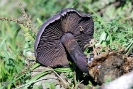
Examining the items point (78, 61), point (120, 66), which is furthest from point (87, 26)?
point (120, 66)

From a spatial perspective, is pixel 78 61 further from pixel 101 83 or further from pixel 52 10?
pixel 52 10

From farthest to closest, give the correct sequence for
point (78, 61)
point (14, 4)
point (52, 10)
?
point (14, 4), point (52, 10), point (78, 61)

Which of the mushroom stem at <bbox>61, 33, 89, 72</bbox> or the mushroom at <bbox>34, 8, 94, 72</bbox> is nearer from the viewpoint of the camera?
the mushroom stem at <bbox>61, 33, 89, 72</bbox>

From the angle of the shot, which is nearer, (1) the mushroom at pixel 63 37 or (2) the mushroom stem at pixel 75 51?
(2) the mushroom stem at pixel 75 51

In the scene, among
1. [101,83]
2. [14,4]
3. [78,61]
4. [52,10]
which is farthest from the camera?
[14,4]

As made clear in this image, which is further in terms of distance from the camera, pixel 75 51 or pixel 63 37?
pixel 63 37
